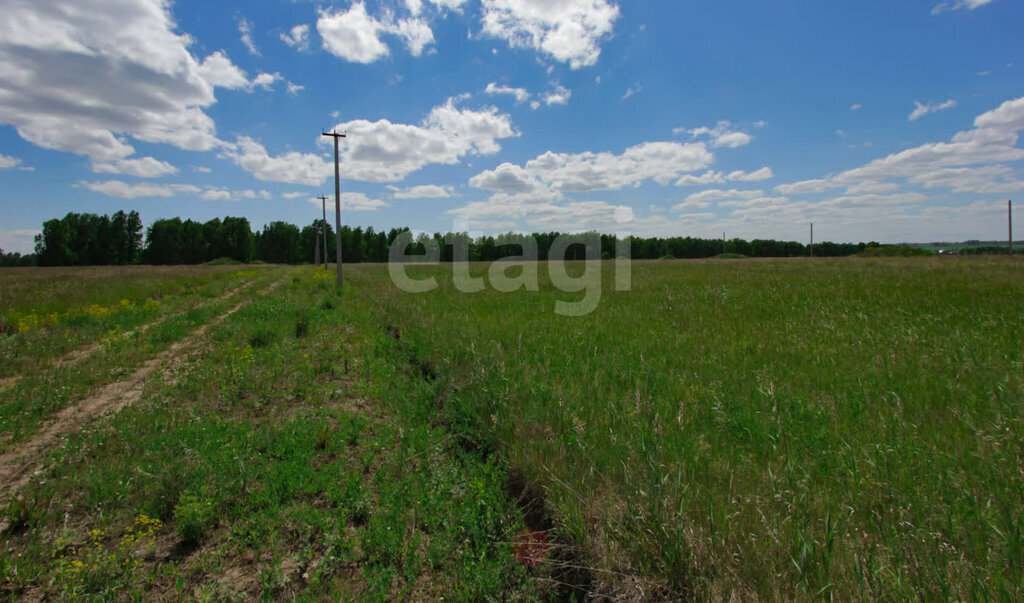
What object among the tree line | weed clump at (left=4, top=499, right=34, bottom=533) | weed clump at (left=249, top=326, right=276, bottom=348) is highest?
the tree line

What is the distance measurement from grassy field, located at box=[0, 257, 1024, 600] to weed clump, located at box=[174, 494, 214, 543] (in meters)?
0.02

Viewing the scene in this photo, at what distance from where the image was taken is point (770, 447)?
315 centimetres

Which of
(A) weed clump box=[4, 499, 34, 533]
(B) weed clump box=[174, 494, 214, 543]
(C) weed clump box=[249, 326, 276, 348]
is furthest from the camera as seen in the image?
(C) weed clump box=[249, 326, 276, 348]

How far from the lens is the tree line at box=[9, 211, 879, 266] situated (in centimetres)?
7075

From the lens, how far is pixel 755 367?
5.18m

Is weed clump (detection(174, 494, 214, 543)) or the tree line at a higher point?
the tree line

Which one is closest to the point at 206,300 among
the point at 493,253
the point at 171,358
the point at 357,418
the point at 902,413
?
the point at 171,358

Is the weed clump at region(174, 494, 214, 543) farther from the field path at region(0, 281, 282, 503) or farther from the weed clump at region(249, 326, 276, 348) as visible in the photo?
the weed clump at region(249, 326, 276, 348)

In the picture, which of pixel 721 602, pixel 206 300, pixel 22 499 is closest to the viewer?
pixel 721 602

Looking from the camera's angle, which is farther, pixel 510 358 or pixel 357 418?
pixel 510 358

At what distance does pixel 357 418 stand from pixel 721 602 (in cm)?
367

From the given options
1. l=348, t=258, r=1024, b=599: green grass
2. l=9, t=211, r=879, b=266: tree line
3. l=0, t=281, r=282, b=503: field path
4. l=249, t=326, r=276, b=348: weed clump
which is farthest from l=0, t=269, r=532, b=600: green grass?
l=9, t=211, r=879, b=266: tree line

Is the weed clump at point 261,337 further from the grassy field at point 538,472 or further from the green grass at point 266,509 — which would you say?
the green grass at point 266,509

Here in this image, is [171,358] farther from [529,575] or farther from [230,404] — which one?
[529,575]
